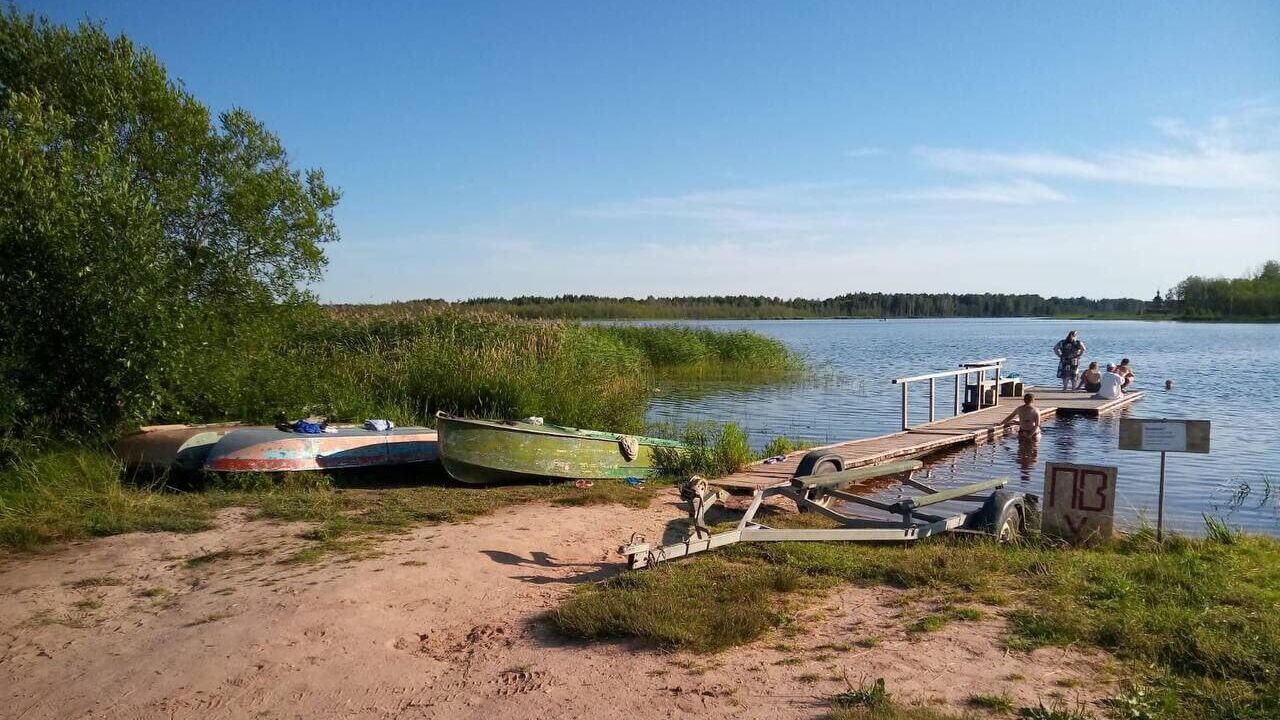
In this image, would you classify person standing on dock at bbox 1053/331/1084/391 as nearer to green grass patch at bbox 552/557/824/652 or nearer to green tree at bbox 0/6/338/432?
green tree at bbox 0/6/338/432

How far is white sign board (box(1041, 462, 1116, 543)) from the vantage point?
759cm

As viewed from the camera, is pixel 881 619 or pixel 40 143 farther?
pixel 40 143

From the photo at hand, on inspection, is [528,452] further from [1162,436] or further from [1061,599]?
[1162,436]

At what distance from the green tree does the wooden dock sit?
23.5ft

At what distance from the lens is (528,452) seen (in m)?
10.6

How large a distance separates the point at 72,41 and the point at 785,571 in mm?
13294

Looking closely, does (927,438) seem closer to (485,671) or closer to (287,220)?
(287,220)

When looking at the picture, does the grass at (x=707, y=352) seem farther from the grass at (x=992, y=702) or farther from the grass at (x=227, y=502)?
the grass at (x=992, y=702)

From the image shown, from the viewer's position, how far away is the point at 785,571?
636 cm

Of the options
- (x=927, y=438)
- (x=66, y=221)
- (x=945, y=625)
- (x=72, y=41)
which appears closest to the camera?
(x=945, y=625)

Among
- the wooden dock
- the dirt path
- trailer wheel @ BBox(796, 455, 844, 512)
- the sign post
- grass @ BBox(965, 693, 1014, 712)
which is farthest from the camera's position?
the wooden dock

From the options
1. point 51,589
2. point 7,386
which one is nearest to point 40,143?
point 7,386

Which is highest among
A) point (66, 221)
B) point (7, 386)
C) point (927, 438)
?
point (66, 221)

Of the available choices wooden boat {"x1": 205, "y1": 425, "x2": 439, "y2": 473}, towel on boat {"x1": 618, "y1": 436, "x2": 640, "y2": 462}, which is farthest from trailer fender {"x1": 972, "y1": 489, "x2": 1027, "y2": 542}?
wooden boat {"x1": 205, "y1": 425, "x2": 439, "y2": 473}
